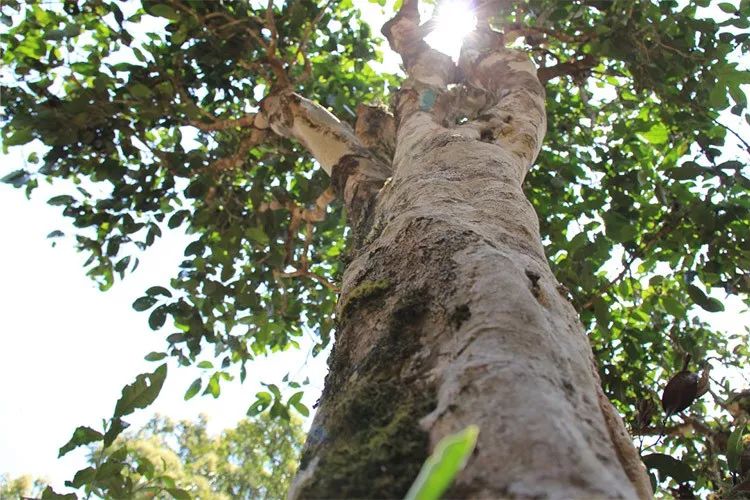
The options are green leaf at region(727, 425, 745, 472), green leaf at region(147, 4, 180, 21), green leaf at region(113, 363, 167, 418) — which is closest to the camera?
green leaf at region(113, 363, 167, 418)

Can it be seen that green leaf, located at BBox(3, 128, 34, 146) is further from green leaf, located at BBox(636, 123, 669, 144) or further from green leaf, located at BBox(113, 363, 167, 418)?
green leaf, located at BBox(636, 123, 669, 144)

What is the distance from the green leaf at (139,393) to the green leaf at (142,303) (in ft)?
5.99

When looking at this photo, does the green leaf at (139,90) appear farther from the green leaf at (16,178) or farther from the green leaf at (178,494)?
the green leaf at (178,494)

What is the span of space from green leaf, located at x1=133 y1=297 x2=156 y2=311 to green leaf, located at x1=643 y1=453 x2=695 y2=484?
8.42ft

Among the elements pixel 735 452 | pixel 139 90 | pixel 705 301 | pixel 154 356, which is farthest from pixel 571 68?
pixel 154 356

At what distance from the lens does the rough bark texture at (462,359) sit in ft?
1.93

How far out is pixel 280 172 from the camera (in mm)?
4027

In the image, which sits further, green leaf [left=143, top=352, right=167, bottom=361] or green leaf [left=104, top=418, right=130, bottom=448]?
green leaf [left=143, top=352, right=167, bottom=361]

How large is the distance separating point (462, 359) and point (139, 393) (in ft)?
3.21

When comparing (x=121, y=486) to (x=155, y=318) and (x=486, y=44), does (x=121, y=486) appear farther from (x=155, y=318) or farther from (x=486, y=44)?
(x=486, y=44)

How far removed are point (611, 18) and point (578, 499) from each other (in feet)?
10.6

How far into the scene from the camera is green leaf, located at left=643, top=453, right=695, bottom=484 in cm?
171

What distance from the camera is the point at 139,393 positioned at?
1.39 meters

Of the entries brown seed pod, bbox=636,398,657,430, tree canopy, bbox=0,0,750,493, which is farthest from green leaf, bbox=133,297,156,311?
brown seed pod, bbox=636,398,657,430
